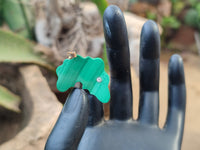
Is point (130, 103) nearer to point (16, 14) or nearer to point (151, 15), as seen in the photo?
point (16, 14)

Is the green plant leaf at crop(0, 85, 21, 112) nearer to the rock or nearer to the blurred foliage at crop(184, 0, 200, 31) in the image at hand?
the rock

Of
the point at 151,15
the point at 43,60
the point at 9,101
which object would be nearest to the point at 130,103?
the point at 9,101

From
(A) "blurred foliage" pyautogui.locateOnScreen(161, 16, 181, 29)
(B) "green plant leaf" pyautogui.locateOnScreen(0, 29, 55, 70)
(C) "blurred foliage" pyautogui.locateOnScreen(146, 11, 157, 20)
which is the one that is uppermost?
(B) "green plant leaf" pyautogui.locateOnScreen(0, 29, 55, 70)

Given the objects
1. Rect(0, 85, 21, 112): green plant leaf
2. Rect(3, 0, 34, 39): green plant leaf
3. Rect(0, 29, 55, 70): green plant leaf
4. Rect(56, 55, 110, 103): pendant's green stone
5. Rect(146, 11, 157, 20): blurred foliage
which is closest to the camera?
Rect(56, 55, 110, 103): pendant's green stone

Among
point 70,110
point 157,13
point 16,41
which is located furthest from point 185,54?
point 70,110

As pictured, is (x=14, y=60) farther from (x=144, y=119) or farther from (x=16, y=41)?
(x=144, y=119)

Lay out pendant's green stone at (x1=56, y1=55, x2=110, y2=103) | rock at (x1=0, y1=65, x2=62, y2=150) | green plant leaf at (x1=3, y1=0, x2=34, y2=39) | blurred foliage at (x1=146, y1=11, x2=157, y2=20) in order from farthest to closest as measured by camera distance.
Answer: blurred foliage at (x1=146, y1=11, x2=157, y2=20) < green plant leaf at (x1=3, y1=0, x2=34, y2=39) < rock at (x1=0, y1=65, x2=62, y2=150) < pendant's green stone at (x1=56, y1=55, x2=110, y2=103)

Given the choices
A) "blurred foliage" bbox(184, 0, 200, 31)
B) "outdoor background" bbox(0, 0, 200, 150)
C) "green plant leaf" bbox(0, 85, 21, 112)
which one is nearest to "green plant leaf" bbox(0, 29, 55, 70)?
"outdoor background" bbox(0, 0, 200, 150)
